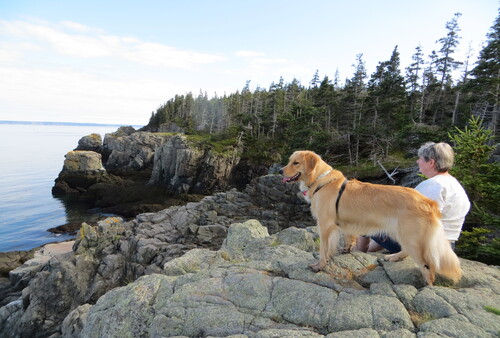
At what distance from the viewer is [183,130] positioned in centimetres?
8962

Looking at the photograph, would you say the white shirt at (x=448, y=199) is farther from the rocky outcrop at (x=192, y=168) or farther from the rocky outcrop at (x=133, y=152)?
the rocky outcrop at (x=133, y=152)

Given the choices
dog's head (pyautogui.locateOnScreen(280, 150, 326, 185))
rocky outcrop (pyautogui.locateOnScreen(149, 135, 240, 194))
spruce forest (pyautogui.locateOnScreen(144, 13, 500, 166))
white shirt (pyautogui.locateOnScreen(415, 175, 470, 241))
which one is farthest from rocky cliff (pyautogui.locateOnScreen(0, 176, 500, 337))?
rocky outcrop (pyautogui.locateOnScreen(149, 135, 240, 194))

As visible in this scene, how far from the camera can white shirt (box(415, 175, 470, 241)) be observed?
429 centimetres

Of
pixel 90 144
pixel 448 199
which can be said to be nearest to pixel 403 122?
pixel 448 199

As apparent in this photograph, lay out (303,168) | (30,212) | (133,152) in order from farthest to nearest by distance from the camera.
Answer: (133,152) → (30,212) → (303,168)

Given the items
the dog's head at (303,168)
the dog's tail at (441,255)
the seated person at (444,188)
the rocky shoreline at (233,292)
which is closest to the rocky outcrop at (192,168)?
the rocky shoreline at (233,292)

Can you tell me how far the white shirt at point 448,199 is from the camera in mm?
4285

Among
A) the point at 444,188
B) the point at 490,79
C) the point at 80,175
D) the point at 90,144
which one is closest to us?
the point at 444,188

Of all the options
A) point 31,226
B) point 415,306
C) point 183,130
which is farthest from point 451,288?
point 183,130

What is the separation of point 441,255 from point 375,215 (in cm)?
103

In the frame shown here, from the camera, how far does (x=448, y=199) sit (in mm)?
4332

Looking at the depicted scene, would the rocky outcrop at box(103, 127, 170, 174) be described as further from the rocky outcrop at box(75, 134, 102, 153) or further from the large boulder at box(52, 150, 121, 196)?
the rocky outcrop at box(75, 134, 102, 153)

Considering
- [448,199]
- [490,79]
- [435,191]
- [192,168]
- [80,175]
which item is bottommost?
[80,175]

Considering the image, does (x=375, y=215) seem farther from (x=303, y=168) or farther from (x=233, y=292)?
(x=233, y=292)
